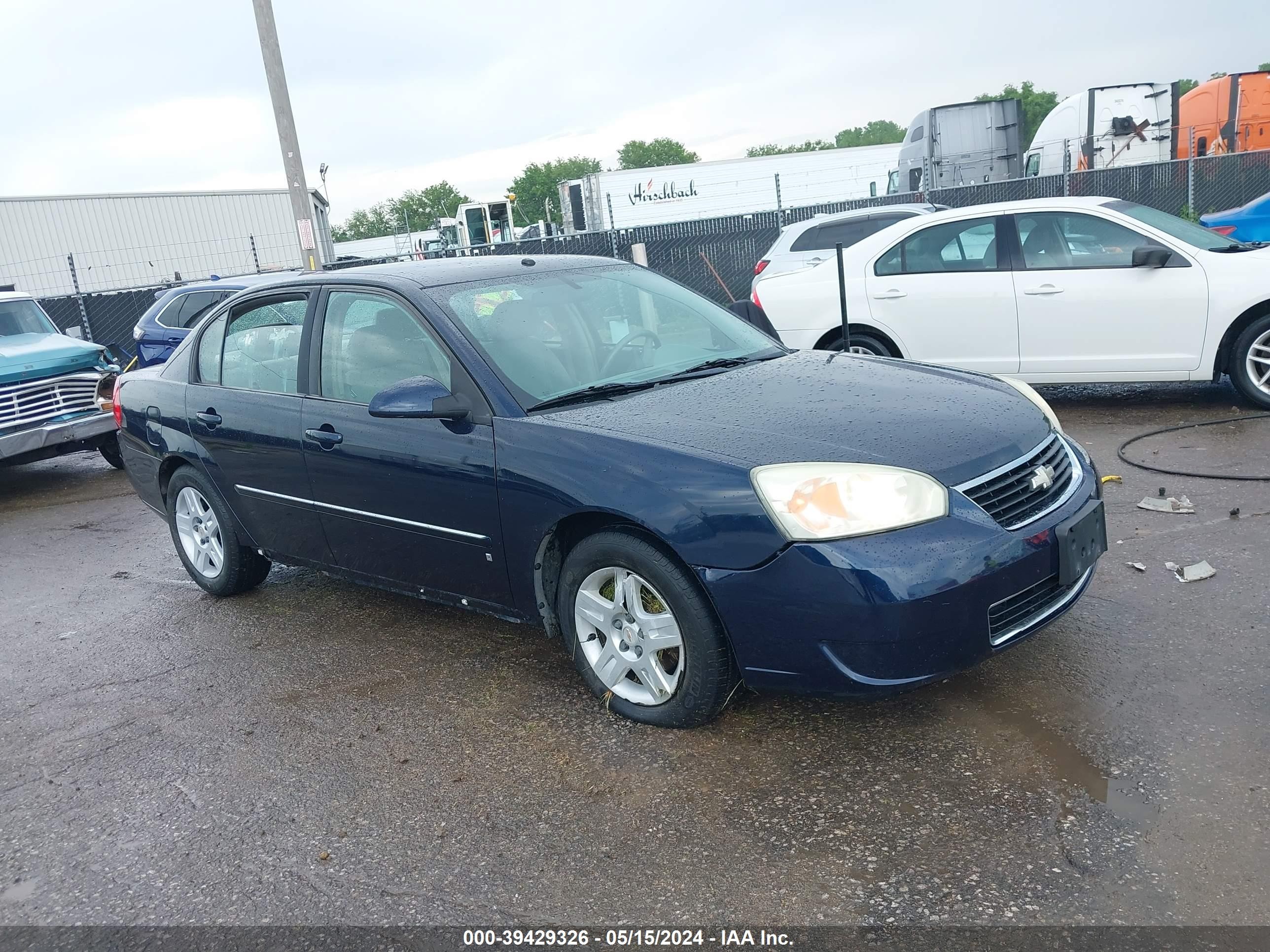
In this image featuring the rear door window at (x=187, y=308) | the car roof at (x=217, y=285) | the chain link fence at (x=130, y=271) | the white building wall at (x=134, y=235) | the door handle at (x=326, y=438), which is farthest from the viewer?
the white building wall at (x=134, y=235)

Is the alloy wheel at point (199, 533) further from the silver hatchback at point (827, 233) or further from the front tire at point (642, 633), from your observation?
the silver hatchback at point (827, 233)

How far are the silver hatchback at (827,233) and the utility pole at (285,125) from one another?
6049mm

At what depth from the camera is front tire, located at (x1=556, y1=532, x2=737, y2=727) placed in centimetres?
337

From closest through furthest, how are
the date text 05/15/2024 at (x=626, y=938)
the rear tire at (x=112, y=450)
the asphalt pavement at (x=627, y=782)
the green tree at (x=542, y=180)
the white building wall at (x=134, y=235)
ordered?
1. the date text 05/15/2024 at (x=626, y=938)
2. the asphalt pavement at (x=627, y=782)
3. the rear tire at (x=112, y=450)
4. the white building wall at (x=134, y=235)
5. the green tree at (x=542, y=180)

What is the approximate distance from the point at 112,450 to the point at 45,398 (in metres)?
0.86

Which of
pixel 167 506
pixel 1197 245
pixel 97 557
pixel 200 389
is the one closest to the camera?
pixel 200 389

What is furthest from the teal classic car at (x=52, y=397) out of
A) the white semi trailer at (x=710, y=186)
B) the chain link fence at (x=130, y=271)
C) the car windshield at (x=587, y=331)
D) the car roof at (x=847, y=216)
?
the white semi trailer at (x=710, y=186)

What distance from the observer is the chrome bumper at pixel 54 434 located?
891cm

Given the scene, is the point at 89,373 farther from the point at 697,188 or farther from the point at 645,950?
the point at 697,188

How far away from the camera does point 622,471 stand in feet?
11.3

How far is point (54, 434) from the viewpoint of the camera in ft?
30.0

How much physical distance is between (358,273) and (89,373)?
20.8 feet

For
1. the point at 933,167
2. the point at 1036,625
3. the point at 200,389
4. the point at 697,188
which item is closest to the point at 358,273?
the point at 200,389

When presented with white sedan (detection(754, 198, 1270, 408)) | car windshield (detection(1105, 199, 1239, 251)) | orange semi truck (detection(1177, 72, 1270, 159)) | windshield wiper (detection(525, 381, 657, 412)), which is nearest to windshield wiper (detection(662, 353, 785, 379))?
windshield wiper (detection(525, 381, 657, 412))
